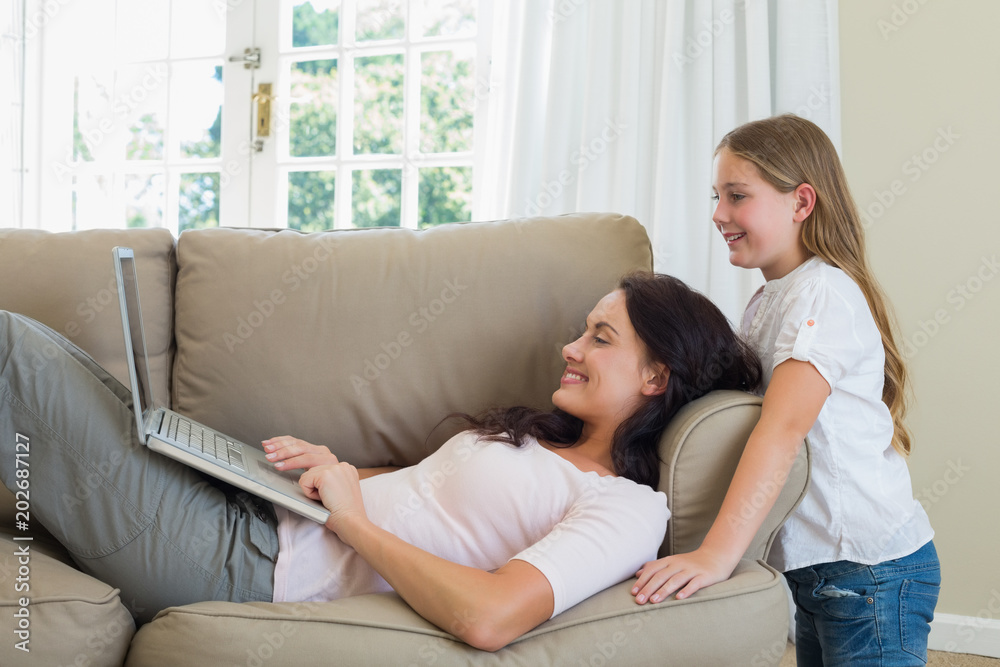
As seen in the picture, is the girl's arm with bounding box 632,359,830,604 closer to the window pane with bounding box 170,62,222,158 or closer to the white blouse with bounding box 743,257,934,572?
the white blouse with bounding box 743,257,934,572

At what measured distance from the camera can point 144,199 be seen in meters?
2.82

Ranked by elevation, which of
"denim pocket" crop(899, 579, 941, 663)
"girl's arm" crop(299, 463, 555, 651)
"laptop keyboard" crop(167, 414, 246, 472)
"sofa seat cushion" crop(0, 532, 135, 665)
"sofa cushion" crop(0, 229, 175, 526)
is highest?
"sofa cushion" crop(0, 229, 175, 526)

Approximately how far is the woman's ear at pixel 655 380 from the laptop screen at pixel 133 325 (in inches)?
29.4

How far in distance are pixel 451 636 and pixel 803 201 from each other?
2.97 ft

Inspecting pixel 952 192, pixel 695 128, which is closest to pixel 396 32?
pixel 695 128

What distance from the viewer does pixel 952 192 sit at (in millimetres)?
1904

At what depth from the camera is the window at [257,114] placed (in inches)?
99.2

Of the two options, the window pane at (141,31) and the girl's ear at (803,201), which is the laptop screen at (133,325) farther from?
the window pane at (141,31)

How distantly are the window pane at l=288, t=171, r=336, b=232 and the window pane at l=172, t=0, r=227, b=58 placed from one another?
55cm

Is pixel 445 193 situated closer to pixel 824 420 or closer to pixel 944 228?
pixel 944 228

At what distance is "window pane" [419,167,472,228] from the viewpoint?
8.38 ft

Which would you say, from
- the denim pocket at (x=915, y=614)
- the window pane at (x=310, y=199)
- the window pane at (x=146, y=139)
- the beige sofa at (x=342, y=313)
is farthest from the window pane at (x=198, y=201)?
the denim pocket at (x=915, y=614)

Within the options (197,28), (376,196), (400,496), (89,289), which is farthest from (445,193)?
(400,496)

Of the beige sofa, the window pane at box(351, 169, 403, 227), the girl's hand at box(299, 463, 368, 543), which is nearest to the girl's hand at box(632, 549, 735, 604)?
the beige sofa
